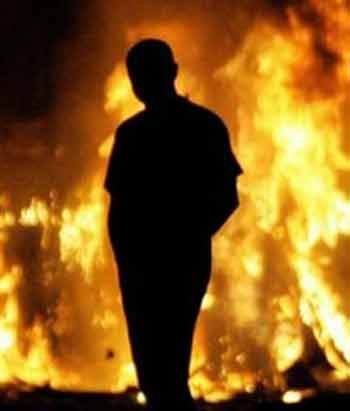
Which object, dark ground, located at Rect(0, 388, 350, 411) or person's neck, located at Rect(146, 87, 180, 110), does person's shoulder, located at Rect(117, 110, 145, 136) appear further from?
dark ground, located at Rect(0, 388, 350, 411)

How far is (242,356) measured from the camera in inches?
283

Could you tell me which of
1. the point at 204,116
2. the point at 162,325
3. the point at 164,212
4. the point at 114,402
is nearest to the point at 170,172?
the point at 164,212

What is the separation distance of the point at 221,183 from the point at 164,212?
304 mm

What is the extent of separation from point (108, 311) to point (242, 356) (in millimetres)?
1071

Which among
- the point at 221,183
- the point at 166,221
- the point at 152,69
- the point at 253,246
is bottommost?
the point at 253,246

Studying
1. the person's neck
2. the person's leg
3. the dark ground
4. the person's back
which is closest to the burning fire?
the dark ground

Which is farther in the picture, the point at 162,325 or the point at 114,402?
the point at 114,402

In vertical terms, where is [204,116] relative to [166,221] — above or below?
above

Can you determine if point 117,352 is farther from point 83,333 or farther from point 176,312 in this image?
point 176,312

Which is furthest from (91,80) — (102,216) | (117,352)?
(117,352)

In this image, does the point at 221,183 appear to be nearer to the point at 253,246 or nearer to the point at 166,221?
the point at 166,221

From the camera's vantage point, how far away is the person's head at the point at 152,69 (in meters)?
4.49

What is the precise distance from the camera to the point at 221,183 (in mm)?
4527

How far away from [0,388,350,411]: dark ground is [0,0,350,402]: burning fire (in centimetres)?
45
